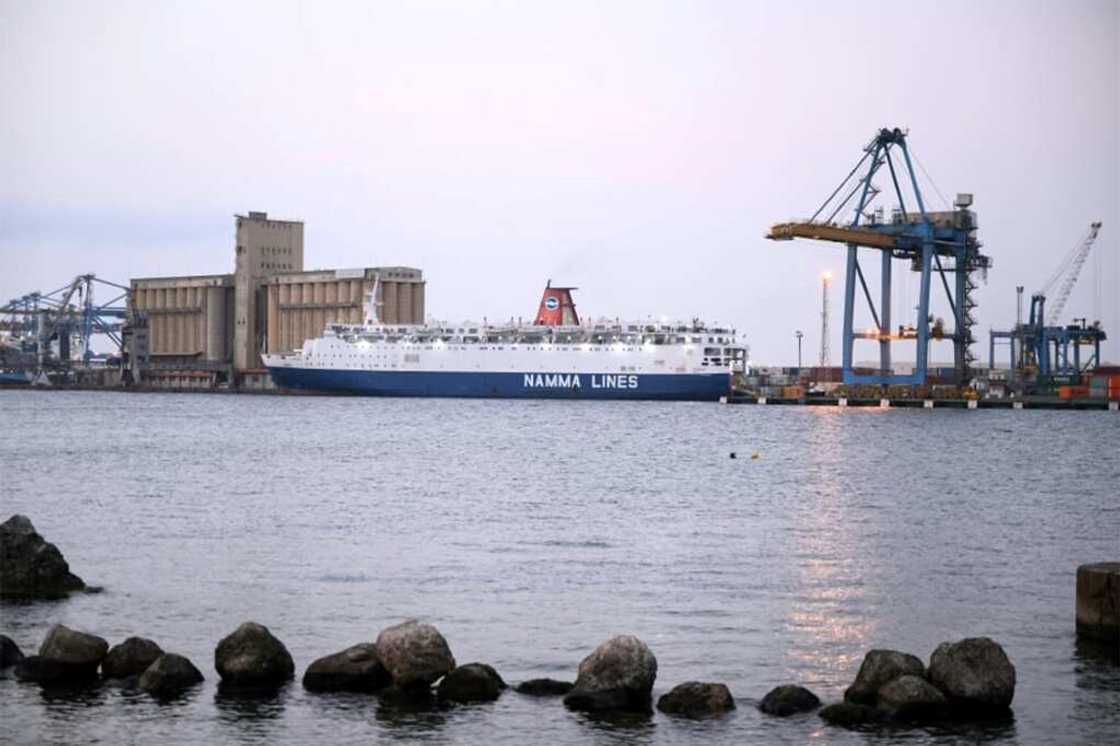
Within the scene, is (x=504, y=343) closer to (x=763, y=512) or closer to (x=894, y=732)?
(x=763, y=512)

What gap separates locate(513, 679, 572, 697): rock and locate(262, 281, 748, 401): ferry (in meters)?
85.7

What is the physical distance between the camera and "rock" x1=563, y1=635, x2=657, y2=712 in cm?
1294

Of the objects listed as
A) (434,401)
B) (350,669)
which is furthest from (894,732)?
(434,401)

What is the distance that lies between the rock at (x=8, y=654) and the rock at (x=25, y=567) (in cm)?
375

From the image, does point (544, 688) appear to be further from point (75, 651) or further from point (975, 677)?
point (75, 651)

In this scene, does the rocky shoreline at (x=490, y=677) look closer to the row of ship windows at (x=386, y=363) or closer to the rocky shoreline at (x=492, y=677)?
the rocky shoreline at (x=492, y=677)

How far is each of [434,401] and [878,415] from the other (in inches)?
1389

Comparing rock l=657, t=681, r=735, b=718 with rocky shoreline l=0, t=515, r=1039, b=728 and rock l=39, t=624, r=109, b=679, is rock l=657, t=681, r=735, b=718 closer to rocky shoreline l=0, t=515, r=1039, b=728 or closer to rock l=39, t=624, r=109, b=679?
rocky shoreline l=0, t=515, r=1039, b=728

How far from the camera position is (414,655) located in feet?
43.8

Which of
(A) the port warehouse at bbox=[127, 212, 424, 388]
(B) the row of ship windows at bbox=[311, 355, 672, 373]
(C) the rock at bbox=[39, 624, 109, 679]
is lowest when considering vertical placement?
(C) the rock at bbox=[39, 624, 109, 679]

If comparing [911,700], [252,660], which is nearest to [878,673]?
[911,700]

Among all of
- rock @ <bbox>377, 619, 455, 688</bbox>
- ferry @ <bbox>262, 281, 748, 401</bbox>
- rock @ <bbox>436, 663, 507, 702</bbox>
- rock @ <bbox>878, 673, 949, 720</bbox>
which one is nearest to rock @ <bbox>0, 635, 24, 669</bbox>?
rock @ <bbox>377, 619, 455, 688</bbox>

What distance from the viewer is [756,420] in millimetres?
81625

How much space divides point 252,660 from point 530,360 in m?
88.1
